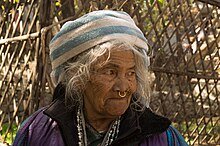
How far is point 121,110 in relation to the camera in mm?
1978

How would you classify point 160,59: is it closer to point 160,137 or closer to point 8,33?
point 8,33

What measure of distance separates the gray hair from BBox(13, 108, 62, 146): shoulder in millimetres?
125

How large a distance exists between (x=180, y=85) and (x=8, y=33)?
74.8 inches

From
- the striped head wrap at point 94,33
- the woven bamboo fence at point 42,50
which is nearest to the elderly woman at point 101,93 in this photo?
the striped head wrap at point 94,33

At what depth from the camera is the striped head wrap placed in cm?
200

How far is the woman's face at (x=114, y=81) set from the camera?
198cm

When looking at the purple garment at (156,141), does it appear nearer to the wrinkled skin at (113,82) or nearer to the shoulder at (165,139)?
the shoulder at (165,139)

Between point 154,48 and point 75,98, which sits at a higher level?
point 154,48

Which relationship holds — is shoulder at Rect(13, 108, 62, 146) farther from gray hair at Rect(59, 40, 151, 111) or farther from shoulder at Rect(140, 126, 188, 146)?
shoulder at Rect(140, 126, 188, 146)

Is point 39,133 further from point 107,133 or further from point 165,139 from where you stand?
point 165,139

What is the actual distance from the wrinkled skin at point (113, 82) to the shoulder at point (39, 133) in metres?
0.19

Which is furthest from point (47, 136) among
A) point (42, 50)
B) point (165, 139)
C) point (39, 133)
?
point (42, 50)

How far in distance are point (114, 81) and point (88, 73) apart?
0.11 m

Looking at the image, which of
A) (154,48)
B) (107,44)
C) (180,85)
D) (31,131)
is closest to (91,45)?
(107,44)
